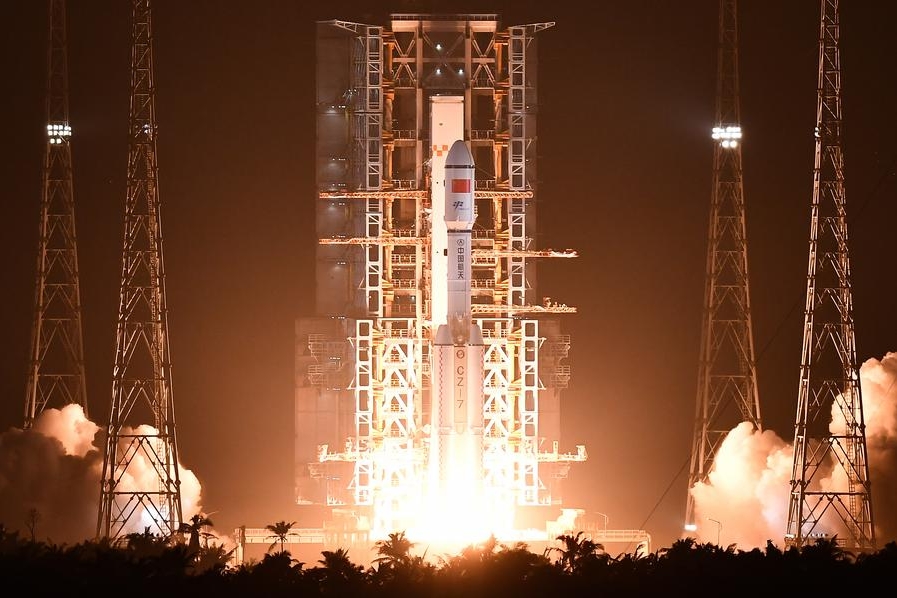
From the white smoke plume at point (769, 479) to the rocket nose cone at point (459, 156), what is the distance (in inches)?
323

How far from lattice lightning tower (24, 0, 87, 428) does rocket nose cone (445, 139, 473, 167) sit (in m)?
7.73

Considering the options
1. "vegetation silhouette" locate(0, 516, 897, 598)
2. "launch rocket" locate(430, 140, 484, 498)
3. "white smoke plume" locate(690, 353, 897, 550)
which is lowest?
"vegetation silhouette" locate(0, 516, 897, 598)

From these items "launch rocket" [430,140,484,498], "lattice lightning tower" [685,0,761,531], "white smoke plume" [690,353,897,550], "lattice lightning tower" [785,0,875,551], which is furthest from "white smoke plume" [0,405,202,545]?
"lattice lightning tower" [785,0,875,551]

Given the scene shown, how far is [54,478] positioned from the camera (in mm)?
45500

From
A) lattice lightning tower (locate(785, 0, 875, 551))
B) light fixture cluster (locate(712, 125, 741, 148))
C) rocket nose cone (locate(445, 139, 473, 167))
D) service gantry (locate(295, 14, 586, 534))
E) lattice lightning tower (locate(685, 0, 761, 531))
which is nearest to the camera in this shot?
lattice lightning tower (locate(785, 0, 875, 551))

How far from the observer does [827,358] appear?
53312 millimetres

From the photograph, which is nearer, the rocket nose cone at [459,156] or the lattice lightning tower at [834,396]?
the lattice lightning tower at [834,396]

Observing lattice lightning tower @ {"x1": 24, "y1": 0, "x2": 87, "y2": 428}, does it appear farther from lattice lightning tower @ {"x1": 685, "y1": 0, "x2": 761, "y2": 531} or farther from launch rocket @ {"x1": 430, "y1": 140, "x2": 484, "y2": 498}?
lattice lightning tower @ {"x1": 685, "y1": 0, "x2": 761, "y2": 531}

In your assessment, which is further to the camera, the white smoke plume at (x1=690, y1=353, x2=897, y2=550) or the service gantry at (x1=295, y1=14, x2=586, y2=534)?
the service gantry at (x1=295, y1=14, x2=586, y2=534)

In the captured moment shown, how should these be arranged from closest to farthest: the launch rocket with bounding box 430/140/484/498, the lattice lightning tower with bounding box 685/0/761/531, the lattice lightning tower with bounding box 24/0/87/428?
the launch rocket with bounding box 430/140/484/498, the lattice lightning tower with bounding box 24/0/87/428, the lattice lightning tower with bounding box 685/0/761/531

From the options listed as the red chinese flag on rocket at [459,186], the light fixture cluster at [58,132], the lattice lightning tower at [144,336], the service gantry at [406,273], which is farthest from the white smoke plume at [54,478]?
the red chinese flag on rocket at [459,186]

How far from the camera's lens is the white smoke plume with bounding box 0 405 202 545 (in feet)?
147

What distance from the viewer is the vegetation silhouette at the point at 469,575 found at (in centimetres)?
3444

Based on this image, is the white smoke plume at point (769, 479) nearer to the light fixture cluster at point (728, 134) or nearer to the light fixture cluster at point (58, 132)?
the light fixture cluster at point (728, 134)
